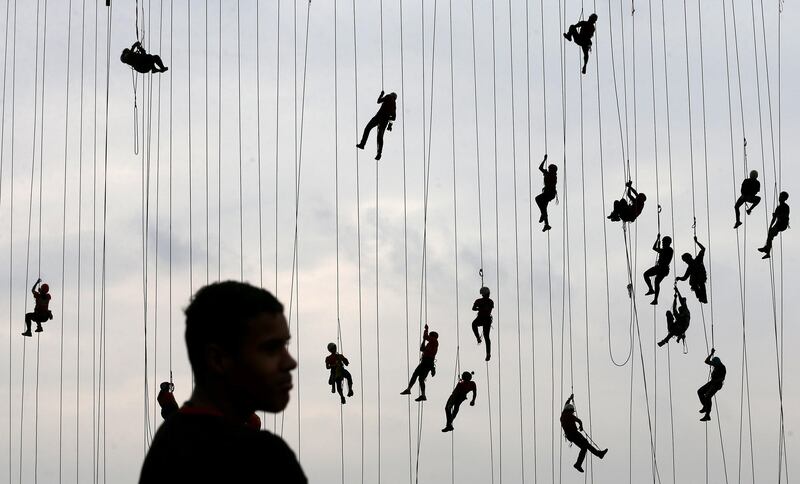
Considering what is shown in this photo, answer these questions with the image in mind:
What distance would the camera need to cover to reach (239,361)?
1.58 meters

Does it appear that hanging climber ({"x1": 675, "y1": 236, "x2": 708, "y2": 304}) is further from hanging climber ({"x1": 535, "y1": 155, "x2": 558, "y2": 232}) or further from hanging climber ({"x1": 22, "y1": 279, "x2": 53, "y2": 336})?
hanging climber ({"x1": 22, "y1": 279, "x2": 53, "y2": 336})

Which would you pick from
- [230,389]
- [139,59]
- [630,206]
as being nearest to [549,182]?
[630,206]

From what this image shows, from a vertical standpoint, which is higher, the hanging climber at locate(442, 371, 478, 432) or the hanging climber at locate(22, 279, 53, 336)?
the hanging climber at locate(22, 279, 53, 336)

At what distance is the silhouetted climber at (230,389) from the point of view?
4.91 ft

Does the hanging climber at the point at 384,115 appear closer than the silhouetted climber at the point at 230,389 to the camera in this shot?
No

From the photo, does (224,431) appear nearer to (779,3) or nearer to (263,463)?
(263,463)

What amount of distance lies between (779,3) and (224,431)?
19.2 metres

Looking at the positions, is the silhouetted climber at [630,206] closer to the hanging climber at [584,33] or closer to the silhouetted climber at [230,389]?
the hanging climber at [584,33]

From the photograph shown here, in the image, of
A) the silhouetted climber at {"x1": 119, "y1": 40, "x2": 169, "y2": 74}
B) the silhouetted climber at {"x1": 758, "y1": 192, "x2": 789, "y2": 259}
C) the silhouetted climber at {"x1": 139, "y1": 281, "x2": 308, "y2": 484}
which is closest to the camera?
the silhouetted climber at {"x1": 139, "y1": 281, "x2": 308, "y2": 484}

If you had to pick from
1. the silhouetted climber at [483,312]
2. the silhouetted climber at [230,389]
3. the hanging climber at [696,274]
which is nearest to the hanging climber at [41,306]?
the silhouetted climber at [483,312]

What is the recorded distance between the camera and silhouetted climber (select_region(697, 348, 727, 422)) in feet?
54.1

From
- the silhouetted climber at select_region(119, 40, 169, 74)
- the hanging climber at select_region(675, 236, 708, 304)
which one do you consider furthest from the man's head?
the hanging climber at select_region(675, 236, 708, 304)

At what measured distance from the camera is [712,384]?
54.9 feet

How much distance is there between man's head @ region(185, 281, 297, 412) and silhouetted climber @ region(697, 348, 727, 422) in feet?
50.1
